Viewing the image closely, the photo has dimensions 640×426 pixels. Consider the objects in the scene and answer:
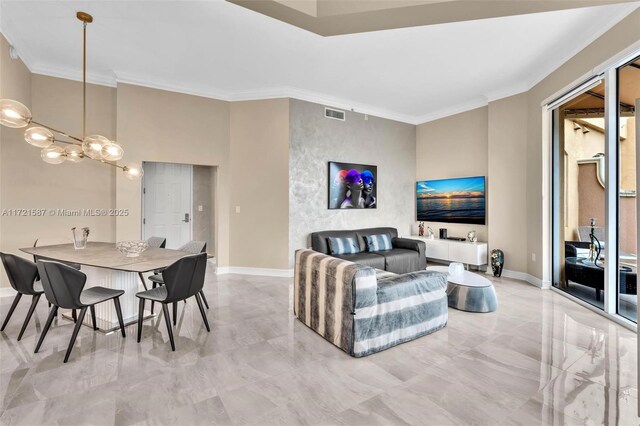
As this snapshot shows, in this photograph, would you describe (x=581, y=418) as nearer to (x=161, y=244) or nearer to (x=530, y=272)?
(x=530, y=272)

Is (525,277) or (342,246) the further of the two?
(342,246)

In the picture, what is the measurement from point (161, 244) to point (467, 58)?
5086 mm

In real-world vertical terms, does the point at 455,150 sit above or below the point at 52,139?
above

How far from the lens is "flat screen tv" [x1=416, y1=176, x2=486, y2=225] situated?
5.86m

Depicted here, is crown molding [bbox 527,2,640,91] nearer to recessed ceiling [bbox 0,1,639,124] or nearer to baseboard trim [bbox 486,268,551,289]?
recessed ceiling [bbox 0,1,639,124]

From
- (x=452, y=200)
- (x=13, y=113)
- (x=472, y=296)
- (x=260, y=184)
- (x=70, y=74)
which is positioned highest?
(x=70, y=74)

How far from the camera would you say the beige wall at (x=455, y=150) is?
586cm

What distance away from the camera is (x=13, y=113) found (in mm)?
2371

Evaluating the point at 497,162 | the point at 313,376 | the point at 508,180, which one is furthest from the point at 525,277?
the point at 313,376

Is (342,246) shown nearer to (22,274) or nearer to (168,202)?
(168,202)

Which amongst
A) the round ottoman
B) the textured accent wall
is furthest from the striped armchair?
the textured accent wall

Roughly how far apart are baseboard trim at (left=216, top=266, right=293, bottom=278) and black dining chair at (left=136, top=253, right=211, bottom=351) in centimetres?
245

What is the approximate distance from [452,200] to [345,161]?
246cm

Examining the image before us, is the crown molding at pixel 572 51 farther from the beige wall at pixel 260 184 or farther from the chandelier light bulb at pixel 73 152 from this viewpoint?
the chandelier light bulb at pixel 73 152
